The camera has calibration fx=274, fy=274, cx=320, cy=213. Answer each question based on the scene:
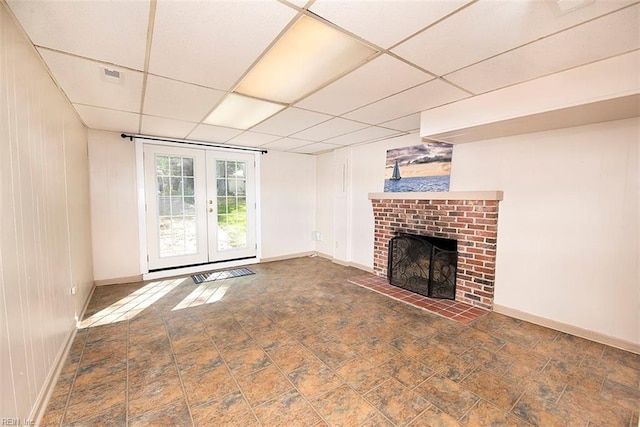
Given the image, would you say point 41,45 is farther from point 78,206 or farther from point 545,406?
point 545,406

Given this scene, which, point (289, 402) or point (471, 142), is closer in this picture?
point (289, 402)

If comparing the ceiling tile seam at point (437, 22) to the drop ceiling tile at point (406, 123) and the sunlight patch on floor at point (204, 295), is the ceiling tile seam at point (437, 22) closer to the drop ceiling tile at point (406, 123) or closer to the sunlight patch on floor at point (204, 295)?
the drop ceiling tile at point (406, 123)

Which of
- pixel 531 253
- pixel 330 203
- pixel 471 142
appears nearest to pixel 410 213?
pixel 471 142

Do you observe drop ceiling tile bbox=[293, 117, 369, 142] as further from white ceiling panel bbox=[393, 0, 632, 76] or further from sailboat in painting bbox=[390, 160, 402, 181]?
white ceiling panel bbox=[393, 0, 632, 76]

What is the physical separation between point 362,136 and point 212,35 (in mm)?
2976

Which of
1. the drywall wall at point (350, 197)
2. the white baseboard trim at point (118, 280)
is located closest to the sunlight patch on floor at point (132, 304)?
the white baseboard trim at point (118, 280)

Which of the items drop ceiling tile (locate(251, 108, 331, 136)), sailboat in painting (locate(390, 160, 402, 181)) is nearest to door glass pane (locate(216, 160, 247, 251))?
drop ceiling tile (locate(251, 108, 331, 136))

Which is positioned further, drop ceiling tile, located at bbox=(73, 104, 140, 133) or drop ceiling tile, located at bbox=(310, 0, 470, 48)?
drop ceiling tile, located at bbox=(73, 104, 140, 133)

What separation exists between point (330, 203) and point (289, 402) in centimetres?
424

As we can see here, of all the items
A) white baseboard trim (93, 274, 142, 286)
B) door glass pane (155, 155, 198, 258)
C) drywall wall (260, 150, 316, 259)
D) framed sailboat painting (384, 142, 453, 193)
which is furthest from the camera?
drywall wall (260, 150, 316, 259)

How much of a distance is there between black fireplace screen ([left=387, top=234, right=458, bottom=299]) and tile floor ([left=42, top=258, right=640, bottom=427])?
0.53m

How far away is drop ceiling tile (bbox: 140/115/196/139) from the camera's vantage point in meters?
3.41

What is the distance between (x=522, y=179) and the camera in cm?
298

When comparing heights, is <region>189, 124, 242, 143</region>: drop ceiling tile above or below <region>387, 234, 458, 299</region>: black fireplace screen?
above
